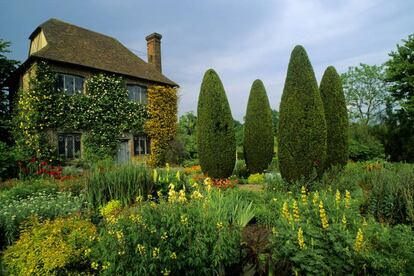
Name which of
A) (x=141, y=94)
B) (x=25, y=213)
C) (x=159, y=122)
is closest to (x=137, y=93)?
(x=141, y=94)

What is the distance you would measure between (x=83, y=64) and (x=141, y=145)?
617 cm

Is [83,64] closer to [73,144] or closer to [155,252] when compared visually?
[73,144]

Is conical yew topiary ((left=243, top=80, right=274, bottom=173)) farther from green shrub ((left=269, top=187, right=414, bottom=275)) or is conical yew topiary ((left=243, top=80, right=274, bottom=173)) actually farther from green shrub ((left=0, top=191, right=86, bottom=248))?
green shrub ((left=269, top=187, right=414, bottom=275))

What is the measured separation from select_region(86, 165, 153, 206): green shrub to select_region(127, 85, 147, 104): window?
12.9m

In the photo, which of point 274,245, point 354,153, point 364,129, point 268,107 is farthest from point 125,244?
point 364,129

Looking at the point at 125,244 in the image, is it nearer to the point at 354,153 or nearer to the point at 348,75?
the point at 354,153

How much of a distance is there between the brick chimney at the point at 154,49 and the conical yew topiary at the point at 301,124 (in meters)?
15.1

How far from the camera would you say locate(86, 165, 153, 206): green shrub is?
5.99 m

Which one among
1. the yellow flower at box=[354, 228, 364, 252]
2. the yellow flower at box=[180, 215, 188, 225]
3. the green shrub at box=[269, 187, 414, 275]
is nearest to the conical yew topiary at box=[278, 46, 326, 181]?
the green shrub at box=[269, 187, 414, 275]

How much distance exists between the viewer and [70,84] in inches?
612

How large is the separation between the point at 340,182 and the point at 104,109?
1375cm

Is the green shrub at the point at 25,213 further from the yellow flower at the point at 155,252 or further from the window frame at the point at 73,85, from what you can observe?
the window frame at the point at 73,85

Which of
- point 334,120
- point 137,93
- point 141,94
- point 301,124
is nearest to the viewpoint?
point 301,124

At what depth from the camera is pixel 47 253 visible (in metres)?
3.37
